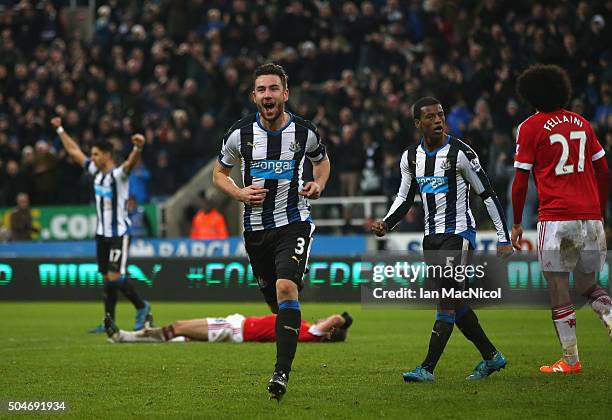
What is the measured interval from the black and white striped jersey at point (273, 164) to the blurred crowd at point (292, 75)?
35.3 feet

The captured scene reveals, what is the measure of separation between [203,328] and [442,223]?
422 cm

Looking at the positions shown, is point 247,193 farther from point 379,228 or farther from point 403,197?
point 403,197

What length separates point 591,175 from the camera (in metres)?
8.40

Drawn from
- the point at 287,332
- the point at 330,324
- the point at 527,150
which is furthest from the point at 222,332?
the point at 527,150

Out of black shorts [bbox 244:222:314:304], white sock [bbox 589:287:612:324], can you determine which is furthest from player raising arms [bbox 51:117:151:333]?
white sock [bbox 589:287:612:324]

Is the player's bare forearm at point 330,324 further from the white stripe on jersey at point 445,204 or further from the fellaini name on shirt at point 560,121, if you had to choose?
the fellaini name on shirt at point 560,121

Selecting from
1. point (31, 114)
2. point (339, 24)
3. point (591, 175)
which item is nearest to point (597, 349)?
point (591, 175)

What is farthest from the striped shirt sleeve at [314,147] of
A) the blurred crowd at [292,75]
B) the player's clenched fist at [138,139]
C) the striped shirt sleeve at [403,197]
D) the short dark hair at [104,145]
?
the blurred crowd at [292,75]

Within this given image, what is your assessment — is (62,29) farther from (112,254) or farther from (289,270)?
(289,270)

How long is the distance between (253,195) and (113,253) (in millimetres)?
6557

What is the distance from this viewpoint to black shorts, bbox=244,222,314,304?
7.69 m

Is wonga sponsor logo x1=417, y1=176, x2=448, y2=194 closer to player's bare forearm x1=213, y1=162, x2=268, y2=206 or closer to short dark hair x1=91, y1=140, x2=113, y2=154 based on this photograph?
player's bare forearm x1=213, y1=162, x2=268, y2=206

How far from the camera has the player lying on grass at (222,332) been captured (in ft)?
38.7

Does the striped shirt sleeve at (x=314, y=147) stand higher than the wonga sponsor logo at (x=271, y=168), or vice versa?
the striped shirt sleeve at (x=314, y=147)
